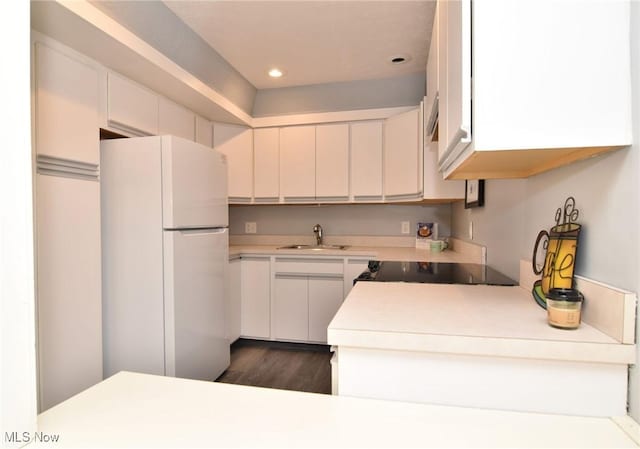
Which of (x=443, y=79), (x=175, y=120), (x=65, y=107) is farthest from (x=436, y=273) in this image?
(x=175, y=120)

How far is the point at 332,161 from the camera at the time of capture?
314 centimetres

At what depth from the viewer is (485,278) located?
1560 millimetres

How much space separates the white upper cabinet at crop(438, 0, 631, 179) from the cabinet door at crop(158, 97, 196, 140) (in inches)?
83.8

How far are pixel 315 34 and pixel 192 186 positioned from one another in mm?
1247

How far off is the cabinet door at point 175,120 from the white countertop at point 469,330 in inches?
76.2

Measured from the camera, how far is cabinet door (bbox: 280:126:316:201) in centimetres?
318

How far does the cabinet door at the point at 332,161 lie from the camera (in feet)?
10.2

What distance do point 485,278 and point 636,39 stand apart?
1.04 meters

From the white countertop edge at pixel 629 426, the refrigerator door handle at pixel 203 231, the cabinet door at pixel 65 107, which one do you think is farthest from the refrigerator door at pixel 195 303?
the white countertop edge at pixel 629 426

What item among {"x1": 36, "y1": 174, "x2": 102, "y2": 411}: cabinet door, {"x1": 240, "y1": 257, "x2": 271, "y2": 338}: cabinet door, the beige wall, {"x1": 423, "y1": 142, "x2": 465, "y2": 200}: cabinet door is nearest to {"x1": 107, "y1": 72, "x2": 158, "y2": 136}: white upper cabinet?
{"x1": 36, "y1": 174, "x2": 102, "y2": 411}: cabinet door

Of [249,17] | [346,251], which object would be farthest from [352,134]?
[249,17]

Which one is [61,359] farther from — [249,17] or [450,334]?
[249,17]

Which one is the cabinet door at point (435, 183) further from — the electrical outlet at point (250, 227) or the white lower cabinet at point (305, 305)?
the electrical outlet at point (250, 227)

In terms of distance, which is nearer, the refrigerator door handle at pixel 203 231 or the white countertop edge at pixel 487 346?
the white countertop edge at pixel 487 346
